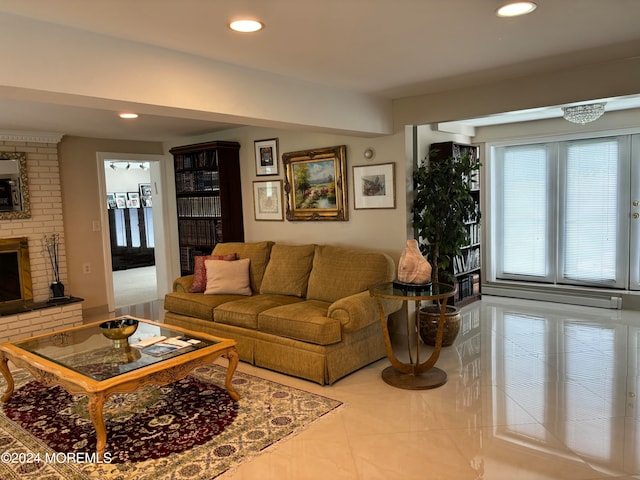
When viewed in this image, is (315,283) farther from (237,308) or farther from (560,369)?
(560,369)

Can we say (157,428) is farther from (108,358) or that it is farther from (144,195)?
(144,195)

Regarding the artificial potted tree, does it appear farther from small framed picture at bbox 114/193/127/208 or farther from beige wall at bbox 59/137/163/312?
small framed picture at bbox 114/193/127/208

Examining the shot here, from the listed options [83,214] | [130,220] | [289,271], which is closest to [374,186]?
[289,271]

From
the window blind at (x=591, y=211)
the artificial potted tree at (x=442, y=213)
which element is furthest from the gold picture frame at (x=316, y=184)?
the window blind at (x=591, y=211)

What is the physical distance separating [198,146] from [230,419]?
A: 11.6 ft

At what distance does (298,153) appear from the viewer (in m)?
4.83

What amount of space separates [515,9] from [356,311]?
2.10 metres

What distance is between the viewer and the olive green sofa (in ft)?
11.2

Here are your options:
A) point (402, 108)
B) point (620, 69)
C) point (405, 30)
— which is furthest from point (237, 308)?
point (620, 69)

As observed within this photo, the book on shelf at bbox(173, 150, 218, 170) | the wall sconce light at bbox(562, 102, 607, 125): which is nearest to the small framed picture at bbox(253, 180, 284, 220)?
the book on shelf at bbox(173, 150, 218, 170)

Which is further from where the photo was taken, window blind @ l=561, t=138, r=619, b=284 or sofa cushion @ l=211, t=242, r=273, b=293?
window blind @ l=561, t=138, r=619, b=284

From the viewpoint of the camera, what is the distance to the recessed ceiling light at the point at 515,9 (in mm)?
2111

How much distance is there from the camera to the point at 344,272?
4027 millimetres

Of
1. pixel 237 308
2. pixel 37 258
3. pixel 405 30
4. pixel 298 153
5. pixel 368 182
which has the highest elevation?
pixel 405 30
